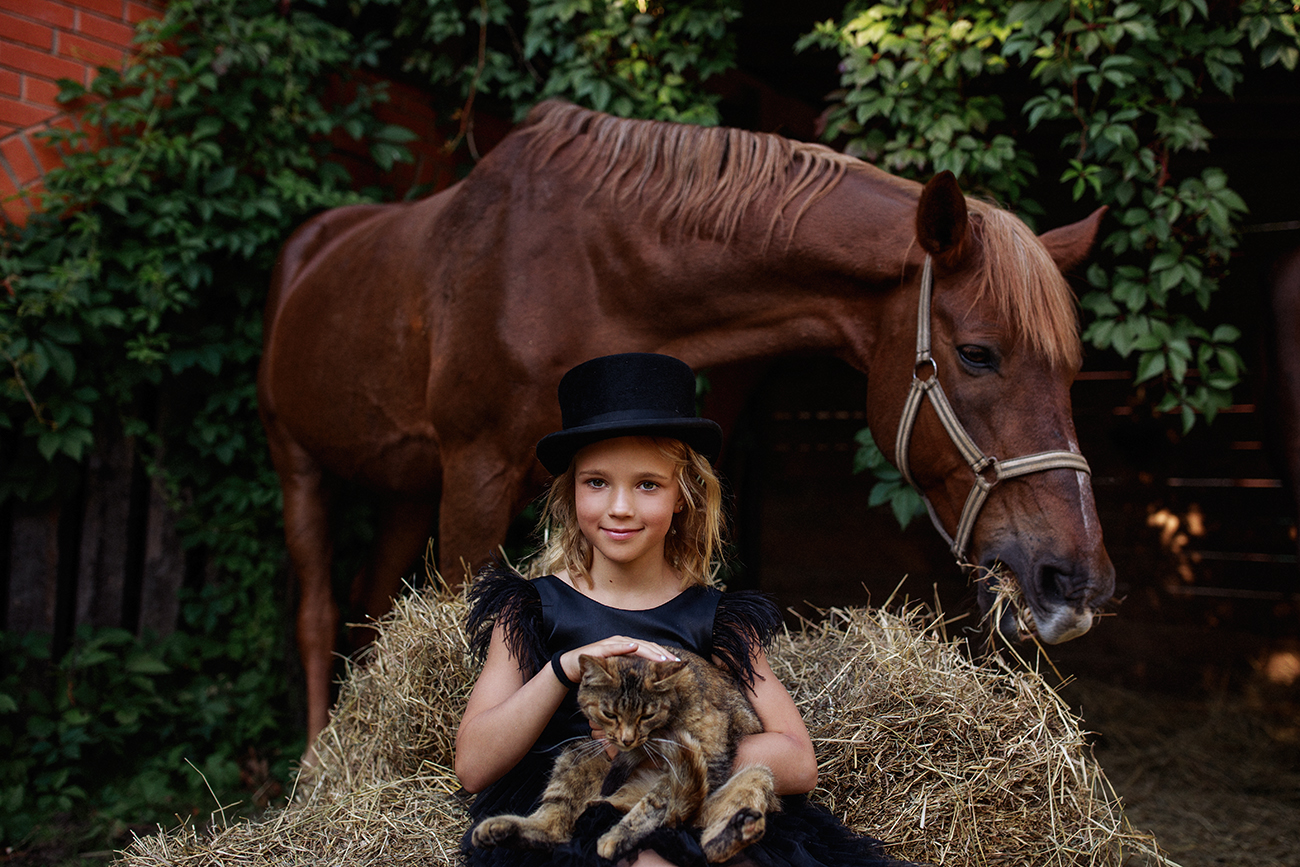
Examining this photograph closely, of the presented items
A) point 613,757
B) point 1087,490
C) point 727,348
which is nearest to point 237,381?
point 727,348

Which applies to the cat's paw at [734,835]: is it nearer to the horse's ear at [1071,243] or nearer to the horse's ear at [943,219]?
the horse's ear at [943,219]

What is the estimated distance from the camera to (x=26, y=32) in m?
3.57

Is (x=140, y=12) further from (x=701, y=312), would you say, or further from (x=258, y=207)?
(x=701, y=312)

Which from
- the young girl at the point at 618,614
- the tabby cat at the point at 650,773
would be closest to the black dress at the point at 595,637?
Result: the young girl at the point at 618,614

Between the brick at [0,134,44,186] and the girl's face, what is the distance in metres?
3.32

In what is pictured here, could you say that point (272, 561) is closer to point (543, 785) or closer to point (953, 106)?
point (543, 785)

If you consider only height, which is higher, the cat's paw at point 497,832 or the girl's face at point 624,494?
the girl's face at point 624,494

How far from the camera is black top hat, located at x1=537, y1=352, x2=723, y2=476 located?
1.64 meters

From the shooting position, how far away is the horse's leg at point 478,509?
279 centimetres

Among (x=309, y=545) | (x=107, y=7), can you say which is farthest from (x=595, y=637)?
(x=107, y=7)

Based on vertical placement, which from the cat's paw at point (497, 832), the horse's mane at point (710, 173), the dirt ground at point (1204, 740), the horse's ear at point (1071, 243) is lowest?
the dirt ground at point (1204, 740)

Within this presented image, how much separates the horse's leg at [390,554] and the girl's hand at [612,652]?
261 centimetres

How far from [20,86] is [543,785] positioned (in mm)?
3747

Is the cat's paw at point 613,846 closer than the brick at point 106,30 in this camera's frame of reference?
Yes
